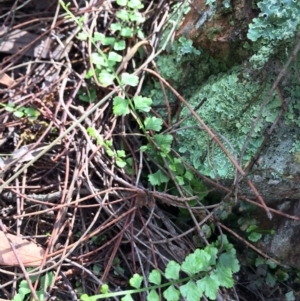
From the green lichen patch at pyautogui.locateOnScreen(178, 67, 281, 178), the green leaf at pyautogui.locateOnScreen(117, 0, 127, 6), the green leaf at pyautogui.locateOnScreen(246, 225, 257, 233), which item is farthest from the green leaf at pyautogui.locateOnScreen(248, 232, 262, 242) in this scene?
the green leaf at pyautogui.locateOnScreen(117, 0, 127, 6)

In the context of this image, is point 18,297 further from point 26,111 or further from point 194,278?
point 26,111

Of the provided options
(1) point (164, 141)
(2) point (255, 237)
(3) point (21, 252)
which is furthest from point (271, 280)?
(3) point (21, 252)

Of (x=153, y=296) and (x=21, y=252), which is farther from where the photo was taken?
(x=21, y=252)

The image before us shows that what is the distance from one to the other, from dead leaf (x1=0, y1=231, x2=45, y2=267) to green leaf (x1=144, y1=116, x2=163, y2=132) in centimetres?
57

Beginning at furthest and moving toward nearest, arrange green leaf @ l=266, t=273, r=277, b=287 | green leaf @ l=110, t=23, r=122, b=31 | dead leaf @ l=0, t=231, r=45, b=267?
1. green leaf @ l=110, t=23, r=122, b=31
2. green leaf @ l=266, t=273, r=277, b=287
3. dead leaf @ l=0, t=231, r=45, b=267

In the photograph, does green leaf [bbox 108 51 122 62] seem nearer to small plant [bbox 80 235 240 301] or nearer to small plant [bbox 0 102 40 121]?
small plant [bbox 0 102 40 121]

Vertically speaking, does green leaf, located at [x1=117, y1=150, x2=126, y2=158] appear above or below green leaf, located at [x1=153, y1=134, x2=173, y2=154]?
below

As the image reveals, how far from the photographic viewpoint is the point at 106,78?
1.62m

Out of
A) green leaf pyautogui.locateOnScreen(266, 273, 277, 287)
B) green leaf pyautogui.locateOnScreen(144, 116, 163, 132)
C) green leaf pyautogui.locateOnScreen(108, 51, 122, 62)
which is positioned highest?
green leaf pyautogui.locateOnScreen(108, 51, 122, 62)

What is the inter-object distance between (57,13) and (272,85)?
978 millimetres

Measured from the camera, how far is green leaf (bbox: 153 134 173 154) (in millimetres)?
1544

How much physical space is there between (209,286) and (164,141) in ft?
1.64

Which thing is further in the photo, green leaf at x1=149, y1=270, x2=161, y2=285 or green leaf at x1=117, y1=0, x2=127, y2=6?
green leaf at x1=117, y1=0, x2=127, y2=6

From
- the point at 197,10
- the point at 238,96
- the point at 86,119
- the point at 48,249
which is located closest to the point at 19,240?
the point at 48,249
